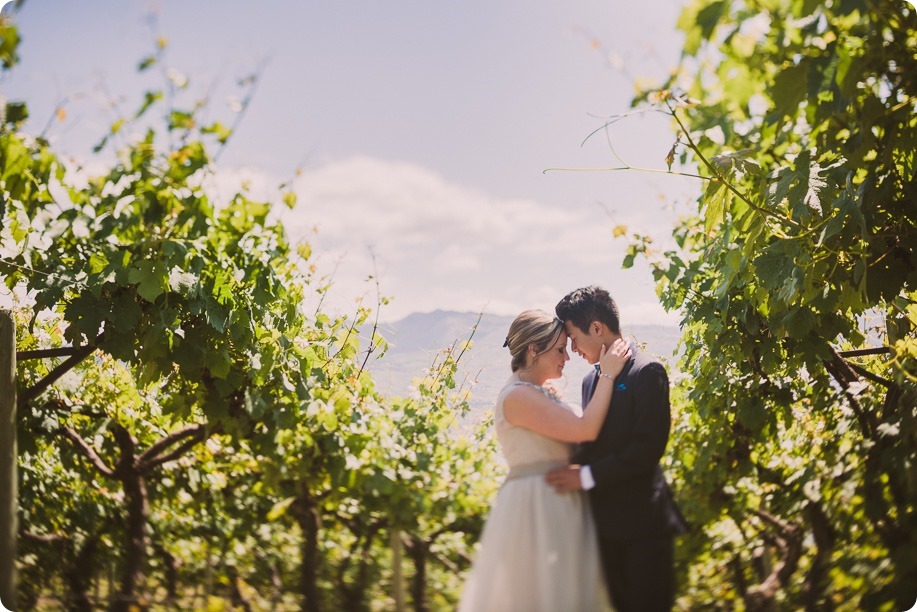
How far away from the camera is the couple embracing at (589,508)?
6.04 feet

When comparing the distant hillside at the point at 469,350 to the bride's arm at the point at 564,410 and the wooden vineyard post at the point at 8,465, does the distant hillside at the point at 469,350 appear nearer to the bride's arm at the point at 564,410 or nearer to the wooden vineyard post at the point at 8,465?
the bride's arm at the point at 564,410

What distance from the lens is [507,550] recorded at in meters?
1.95

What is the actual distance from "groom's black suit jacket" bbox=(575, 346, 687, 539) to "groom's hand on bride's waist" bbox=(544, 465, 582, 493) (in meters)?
0.04

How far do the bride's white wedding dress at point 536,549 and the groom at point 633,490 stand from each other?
1.8 inches

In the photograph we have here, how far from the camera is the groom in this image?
1.83 m

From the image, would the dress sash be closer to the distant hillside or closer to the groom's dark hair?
the distant hillside

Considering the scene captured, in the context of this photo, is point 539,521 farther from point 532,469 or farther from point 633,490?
point 633,490

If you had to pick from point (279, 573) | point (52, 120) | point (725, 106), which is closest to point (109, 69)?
point (52, 120)

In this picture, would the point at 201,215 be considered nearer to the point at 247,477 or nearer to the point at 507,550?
the point at 247,477

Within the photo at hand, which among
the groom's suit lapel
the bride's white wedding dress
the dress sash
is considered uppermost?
the groom's suit lapel

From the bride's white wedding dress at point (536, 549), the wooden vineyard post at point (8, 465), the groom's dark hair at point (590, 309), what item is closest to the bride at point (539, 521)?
the bride's white wedding dress at point (536, 549)

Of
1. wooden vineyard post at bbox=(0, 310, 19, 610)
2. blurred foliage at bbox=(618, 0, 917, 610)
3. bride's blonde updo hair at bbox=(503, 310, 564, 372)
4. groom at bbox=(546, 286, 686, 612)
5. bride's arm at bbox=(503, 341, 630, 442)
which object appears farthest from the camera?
bride's blonde updo hair at bbox=(503, 310, 564, 372)

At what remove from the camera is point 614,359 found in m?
2.01

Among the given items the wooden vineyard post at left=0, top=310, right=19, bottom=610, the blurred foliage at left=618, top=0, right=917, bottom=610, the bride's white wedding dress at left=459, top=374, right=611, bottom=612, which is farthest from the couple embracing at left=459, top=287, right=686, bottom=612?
the wooden vineyard post at left=0, top=310, right=19, bottom=610
